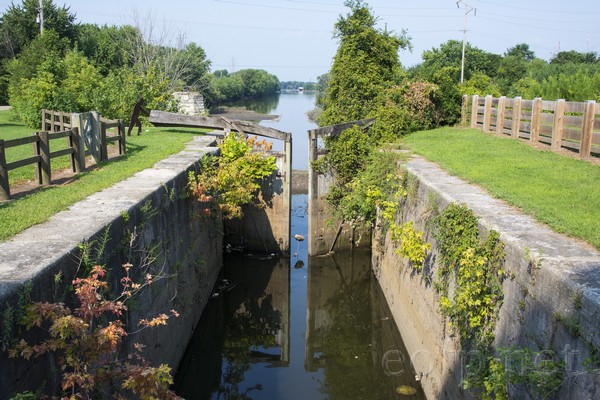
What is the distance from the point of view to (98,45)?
1464 inches

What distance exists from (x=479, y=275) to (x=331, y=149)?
8.92m

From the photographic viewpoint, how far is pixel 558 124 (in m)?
11.4

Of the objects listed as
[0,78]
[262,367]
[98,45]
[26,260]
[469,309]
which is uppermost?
[98,45]

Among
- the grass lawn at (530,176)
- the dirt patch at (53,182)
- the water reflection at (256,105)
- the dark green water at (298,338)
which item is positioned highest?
the water reflection at (256,105)

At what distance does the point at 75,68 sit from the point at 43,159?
14.1 meters

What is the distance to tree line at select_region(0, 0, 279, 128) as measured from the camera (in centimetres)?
1734

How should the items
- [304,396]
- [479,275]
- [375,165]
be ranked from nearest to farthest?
[479,275]
[304,396]
[375,165]

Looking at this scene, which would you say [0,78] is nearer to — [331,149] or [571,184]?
[331,149]

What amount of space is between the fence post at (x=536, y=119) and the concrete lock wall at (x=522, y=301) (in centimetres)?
464

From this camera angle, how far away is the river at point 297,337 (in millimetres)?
8680

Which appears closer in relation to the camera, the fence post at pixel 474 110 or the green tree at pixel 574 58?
the fence post at pixel 474 110

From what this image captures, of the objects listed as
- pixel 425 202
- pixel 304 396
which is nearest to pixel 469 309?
pixel 425 202

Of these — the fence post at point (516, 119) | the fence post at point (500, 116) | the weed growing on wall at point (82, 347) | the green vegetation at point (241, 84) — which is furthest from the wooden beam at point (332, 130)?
the green vegetation at point (241, 84)

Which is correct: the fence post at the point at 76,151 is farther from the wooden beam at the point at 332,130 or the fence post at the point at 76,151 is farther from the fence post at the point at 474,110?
the fence post at the point at 474,110
